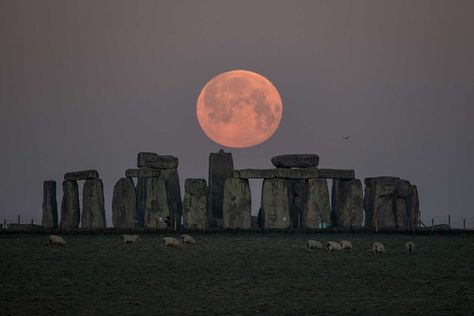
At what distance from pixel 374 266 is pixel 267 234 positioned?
1267 cm

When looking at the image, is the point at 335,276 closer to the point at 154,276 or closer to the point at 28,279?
the point at 154,276

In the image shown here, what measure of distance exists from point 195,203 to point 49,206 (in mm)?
9082

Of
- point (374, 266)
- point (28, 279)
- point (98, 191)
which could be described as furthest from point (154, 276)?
point (98, 191)

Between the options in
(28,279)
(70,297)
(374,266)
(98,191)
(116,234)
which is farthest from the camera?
(98,191)

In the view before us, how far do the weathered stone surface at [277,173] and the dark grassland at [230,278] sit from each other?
8.99m

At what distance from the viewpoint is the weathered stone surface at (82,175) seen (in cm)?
→ 6144

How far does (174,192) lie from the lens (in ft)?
211

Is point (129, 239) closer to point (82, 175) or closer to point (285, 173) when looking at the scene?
point (285, 173)

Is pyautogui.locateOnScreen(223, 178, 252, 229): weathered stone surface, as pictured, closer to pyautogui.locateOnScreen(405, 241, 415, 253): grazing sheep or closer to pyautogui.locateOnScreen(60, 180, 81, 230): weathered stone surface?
pyautogui.locateOnScreen(60, 180, 81, 230): weathered stone surface

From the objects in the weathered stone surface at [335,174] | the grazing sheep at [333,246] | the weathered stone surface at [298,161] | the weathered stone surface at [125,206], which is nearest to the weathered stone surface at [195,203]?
the weathered stone surface at [125,206]

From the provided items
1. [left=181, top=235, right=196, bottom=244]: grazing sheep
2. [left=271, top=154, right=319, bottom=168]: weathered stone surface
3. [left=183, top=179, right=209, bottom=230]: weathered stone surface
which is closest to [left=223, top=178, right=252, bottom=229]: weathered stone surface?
[left=183, top=179, right=209, bottom=230]: weathered stone surface

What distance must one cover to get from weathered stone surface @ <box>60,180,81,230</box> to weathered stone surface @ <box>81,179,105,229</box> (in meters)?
1.57

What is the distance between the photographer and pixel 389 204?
203ft

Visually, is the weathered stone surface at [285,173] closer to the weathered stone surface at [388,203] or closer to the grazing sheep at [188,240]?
the weathered stone surface at [388,203]
